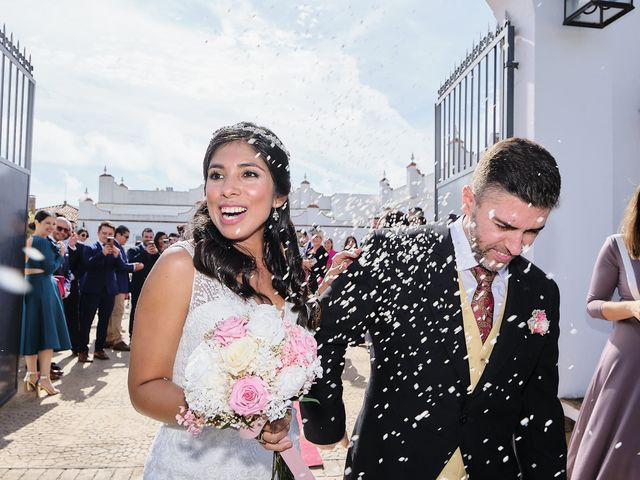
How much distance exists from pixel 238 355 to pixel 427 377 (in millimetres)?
795

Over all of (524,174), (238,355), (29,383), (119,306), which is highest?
(524,174)

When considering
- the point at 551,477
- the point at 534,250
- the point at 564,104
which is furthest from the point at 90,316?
the point at 551,477

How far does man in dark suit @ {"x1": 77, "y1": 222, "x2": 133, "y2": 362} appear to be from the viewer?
909 centimetres

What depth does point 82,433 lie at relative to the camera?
17.9 ft

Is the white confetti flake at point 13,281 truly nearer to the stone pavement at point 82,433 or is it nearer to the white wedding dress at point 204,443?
the stone pavement at point 82,433

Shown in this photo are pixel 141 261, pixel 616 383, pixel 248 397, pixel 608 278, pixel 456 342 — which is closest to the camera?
pixel 248 397

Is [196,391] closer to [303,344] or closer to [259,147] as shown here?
[303,344]

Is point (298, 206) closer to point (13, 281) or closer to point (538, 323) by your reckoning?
point (13, 281)

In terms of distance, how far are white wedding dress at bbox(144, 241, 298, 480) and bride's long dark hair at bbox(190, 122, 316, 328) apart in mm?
52

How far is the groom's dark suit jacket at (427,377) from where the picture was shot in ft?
6.90

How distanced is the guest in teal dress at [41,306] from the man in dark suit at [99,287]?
6.82 feet

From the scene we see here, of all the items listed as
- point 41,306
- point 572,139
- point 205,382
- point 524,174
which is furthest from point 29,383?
point 572,139

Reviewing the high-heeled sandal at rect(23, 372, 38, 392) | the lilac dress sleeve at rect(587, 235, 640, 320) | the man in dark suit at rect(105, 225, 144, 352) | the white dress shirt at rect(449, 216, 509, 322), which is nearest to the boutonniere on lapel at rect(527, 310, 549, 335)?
the white dress shirt at rect(449, 216, 509, 322)

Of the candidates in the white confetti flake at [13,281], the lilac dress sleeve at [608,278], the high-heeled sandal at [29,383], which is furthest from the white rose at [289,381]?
the high-heeled sandal at [29,383]
